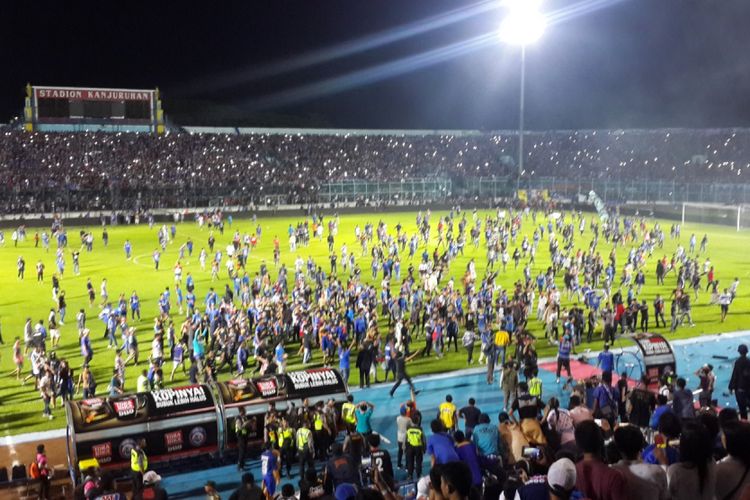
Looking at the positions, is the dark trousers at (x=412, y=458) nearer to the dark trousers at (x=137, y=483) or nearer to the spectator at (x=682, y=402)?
the spectator at (x=682, y=402)

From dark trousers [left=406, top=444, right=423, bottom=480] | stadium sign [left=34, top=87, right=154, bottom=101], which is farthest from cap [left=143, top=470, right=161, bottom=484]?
stadium sign [left=34, top=87, right=154, bottom=101]

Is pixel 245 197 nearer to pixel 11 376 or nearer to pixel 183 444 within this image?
pixel 11 376

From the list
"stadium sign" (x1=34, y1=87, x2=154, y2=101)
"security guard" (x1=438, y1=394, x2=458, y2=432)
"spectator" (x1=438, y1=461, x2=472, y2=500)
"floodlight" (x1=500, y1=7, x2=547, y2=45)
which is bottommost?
"security guard" (x1=438, y1=394, x2=458, y2=432)

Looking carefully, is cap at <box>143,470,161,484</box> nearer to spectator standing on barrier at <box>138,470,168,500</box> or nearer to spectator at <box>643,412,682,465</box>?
spectator standing on barrier at <box>138,470,168,500</box>

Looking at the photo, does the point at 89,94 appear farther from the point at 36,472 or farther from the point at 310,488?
→ the point at 310,488

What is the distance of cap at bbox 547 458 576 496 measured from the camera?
5.12 metres

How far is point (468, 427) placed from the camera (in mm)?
11930

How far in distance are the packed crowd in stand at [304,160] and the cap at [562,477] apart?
59.7 metres

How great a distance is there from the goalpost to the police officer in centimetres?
4856

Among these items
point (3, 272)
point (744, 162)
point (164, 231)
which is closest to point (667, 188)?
point (744, 162)

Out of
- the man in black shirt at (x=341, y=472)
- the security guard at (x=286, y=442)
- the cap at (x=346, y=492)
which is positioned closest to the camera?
the cap at (x=346, y=492)

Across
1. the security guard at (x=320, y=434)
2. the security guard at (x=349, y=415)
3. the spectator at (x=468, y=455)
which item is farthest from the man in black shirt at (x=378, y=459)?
the security guard at (x=320, y=434)

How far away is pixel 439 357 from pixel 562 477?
17132 millimetres

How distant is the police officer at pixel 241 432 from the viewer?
13617 mm
